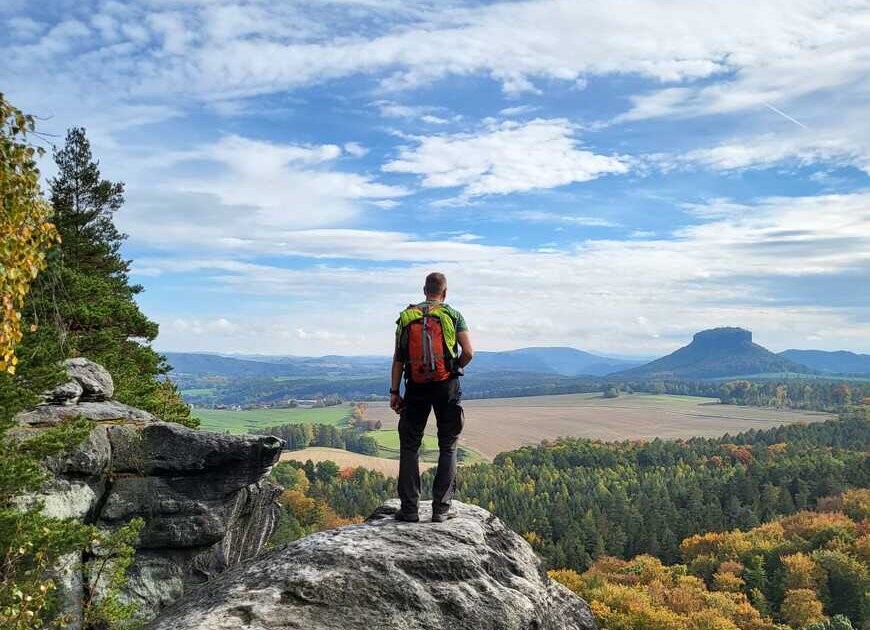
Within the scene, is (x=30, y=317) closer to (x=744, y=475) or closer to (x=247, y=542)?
(x=247, y=542)

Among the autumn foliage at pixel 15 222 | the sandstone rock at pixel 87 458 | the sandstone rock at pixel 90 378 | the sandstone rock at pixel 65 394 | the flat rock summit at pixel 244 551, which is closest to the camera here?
the autumn foliage at pixel 15 222

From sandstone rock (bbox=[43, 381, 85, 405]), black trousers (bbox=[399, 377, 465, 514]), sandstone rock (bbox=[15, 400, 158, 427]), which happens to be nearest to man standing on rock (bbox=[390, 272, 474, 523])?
black trousers (bbox=[399, 377, 465, 514])

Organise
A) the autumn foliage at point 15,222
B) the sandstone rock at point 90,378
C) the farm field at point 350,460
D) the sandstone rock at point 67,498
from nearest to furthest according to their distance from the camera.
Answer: the autumn foliage at point 15,222 → the sandstone rock at point 67,498 → the sandstone rock at point 90,378 → the farm field at point 350,460

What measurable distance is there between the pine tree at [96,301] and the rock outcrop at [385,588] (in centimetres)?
1115

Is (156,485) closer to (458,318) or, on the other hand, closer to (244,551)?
(244,551)

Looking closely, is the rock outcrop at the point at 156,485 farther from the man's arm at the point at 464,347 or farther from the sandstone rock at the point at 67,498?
the man's arm at the point at 464,347

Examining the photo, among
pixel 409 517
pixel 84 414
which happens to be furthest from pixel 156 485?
pixel 409 517

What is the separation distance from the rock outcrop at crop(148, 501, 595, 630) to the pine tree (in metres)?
11.2

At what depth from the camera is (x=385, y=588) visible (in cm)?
820

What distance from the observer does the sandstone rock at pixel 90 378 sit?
18.3 meters

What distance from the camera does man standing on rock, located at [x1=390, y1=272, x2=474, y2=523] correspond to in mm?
9719

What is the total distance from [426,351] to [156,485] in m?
9.93

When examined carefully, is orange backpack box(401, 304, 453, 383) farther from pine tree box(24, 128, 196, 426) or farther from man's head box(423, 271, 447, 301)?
pine tree box(24, 128, 196, 426)

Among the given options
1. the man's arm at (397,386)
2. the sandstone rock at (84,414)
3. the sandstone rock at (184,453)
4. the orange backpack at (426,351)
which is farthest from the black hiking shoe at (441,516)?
the sandstone rock at (84,414)
